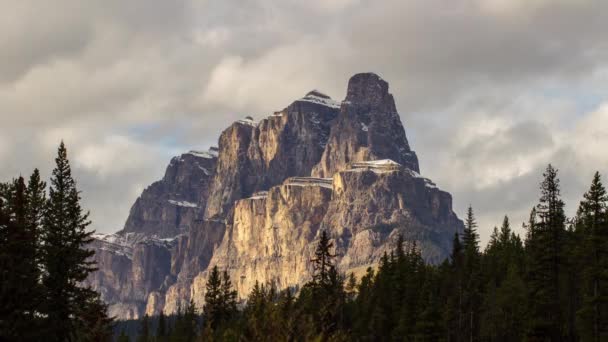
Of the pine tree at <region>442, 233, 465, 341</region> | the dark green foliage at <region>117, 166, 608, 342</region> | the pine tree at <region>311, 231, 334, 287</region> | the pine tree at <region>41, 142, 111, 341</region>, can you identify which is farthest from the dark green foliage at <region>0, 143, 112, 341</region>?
the pine tree at <region>442, 233, 465, 341</region>

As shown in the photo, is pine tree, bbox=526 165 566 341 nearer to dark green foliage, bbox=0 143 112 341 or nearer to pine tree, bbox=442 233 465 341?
pine tree, bbox=442 233 465 341

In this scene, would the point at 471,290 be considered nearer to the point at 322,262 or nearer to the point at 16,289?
the point at 322,262

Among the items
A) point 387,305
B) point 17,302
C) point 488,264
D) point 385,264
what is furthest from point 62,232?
point 488,264

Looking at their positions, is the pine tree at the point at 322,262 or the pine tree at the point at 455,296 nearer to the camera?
the pine tree at the point at 322,262

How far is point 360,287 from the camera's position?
150875 millimetres

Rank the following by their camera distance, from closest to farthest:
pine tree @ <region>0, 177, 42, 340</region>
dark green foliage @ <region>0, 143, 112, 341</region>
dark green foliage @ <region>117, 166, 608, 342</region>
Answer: pine tree @ <region>0, 177, 42, 340</region>, dark green foliage @ <region>0, 143, 112, 341</region>, dark green foliage @ <region>117, 166, 608, 342</region>

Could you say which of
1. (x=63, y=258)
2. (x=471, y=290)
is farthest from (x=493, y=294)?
(x=63, y=258)

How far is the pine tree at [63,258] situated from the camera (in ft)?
210

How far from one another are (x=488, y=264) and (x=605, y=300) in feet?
202

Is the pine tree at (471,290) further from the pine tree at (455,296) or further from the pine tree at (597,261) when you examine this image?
the pine tree at (597,261)

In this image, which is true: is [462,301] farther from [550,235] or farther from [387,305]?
[550,235]

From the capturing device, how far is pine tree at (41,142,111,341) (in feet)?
210

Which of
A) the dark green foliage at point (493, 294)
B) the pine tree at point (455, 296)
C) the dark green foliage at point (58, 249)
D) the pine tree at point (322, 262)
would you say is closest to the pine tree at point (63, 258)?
the dark green foliage at point (58, 249)

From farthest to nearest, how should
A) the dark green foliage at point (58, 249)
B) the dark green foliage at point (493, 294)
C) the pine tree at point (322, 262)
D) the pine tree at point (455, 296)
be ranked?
the pine tree at point (455, 296), the pine tree at point (322, 262), the dark green foliage at point (493, 294), the dark green foliage at point (58, 249)
